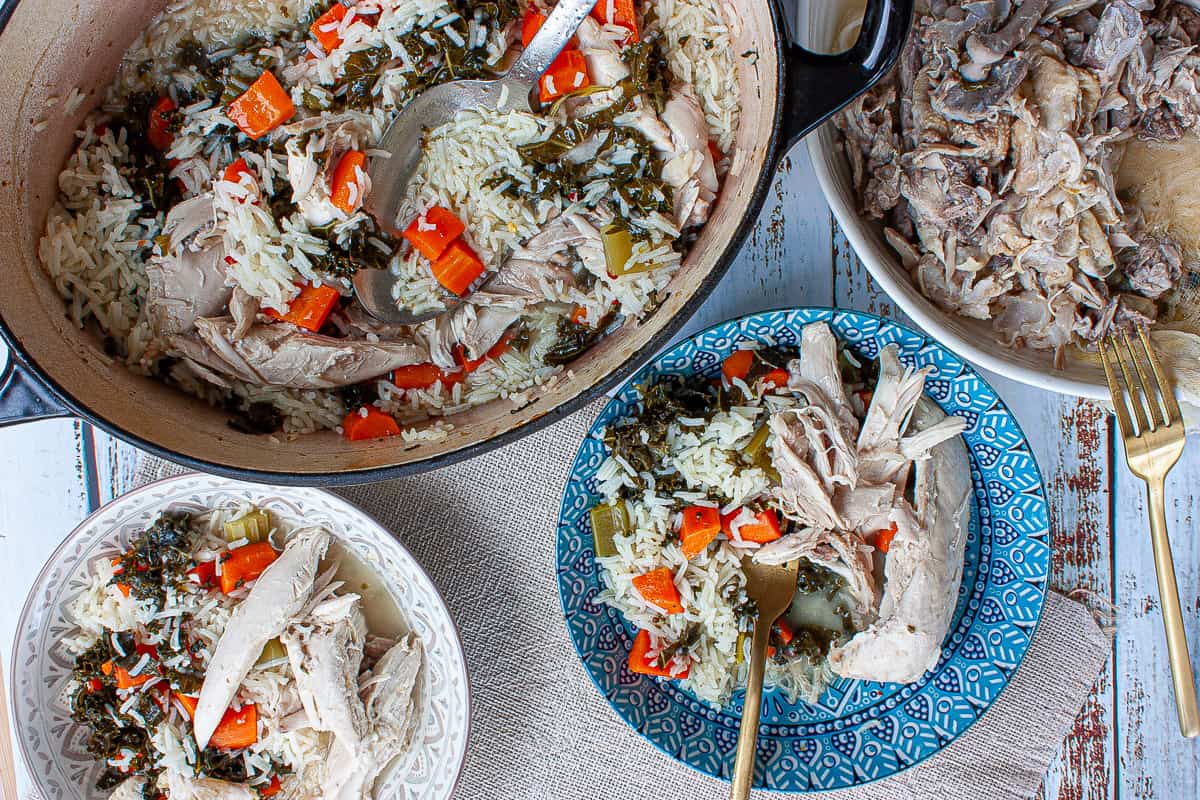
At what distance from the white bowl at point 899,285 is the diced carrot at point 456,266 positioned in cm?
73

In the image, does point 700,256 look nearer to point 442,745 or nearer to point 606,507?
point 606,507

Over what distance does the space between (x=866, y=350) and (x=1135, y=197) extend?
0.64 meters

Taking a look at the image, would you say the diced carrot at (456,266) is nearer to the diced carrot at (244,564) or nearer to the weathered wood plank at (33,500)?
the diced carrot at (244,564)

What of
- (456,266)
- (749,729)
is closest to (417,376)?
(456,266)

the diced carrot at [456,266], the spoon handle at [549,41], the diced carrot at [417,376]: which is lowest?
the diced carrot at [417,376]

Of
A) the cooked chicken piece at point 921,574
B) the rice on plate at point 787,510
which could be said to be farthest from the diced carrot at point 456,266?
the cooked chicken piece at point 921,574

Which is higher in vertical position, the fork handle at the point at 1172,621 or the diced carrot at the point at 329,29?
the diced carrot at the point at 329,29

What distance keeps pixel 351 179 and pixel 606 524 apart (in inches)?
38.2

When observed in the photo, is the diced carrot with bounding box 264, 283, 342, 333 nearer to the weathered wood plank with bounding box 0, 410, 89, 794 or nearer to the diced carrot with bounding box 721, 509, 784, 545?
the weathered wood plank with bounding box 0, 410, 89, 794

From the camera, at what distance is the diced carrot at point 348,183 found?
1.66 metres

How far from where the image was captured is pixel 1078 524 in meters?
2.29

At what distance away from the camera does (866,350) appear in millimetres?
2074

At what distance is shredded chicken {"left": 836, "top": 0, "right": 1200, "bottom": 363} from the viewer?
1.66 meters

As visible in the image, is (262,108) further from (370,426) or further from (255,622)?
(255,622)
